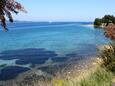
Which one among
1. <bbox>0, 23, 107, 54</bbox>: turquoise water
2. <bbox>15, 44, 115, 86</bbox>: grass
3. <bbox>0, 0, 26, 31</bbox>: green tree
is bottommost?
<bbox>0, 23, 107, 54</bbox>: turquoise water

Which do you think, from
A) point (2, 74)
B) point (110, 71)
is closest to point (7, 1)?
point (110, 71)

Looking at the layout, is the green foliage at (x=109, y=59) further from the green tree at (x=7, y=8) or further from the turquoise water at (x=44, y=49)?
the turquoise water at (x=44, y=49)

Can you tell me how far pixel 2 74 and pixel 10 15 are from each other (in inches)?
716

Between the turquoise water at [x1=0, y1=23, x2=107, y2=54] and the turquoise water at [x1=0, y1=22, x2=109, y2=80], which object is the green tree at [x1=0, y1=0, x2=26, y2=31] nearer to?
the turquoise water at [x1=0, y1=22, x2=109, y2=80]

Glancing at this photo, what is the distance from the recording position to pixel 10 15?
5.58 meters

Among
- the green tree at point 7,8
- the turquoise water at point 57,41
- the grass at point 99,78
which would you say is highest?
the green tree at point 7,8

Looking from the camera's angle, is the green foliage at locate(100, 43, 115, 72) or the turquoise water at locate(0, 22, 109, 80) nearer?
the green foliage at locate(100, 43, 115, 72)

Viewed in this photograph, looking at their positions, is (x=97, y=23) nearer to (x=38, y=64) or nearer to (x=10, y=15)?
(x=38, y=64)

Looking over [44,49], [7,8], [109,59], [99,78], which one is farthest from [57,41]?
[7,8]

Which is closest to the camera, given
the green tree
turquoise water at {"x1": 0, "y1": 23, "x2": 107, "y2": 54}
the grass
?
the green tree

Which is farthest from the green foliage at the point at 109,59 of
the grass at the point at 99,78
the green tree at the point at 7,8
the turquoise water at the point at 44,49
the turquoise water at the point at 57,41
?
the turquoise water at the point at 57,41

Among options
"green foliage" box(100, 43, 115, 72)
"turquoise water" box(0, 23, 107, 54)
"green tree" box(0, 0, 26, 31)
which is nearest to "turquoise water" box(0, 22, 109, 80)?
"turquoise water" box(0, 23, 107, 54)

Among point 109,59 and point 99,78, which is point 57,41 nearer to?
point 109,59

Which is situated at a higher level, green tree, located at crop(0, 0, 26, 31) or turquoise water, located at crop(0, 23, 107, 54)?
green tree, located at crop(0, 0, 26, 31)
